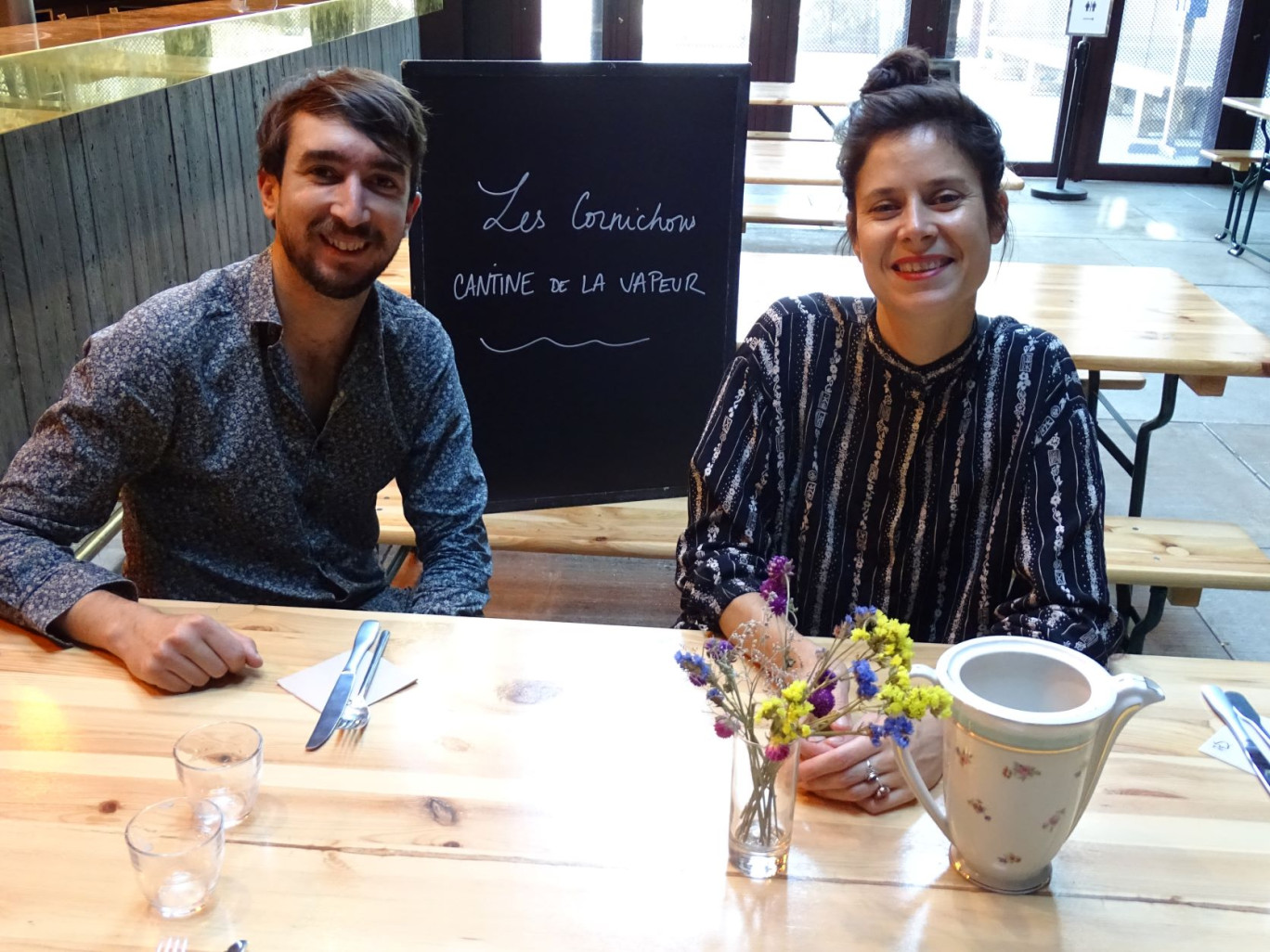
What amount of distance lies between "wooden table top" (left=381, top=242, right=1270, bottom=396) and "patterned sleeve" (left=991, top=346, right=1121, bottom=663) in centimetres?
87

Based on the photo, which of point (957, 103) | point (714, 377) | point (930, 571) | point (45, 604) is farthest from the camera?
point (714, 377)

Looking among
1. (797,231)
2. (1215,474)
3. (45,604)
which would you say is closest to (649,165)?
(45,604)

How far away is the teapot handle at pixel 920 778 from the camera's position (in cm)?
97

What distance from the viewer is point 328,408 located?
5.61ft

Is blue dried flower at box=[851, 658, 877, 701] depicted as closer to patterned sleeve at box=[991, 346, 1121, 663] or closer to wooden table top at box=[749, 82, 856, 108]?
patterned sleeve at box=[991, 346, 1121, 663]

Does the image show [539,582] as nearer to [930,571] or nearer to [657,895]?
[930,571]

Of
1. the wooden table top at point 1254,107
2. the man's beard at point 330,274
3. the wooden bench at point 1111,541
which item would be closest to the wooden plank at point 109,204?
the wooden bench at point 1111,541

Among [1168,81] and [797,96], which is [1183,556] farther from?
→ [1168,81]

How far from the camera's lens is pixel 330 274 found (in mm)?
1630

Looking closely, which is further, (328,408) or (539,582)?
(539,582)

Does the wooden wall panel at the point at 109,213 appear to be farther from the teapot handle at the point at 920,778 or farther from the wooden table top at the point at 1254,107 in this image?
the wooden table top at the point at 1254,107

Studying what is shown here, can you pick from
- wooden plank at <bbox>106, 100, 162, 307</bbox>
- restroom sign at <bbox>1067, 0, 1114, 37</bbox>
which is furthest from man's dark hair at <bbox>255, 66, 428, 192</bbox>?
restroom sign at <bbox>1067, 0, 1114, 37</bbox>

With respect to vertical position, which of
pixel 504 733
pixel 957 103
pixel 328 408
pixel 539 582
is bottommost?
pixel 539 582

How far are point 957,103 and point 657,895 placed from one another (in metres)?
1.09
